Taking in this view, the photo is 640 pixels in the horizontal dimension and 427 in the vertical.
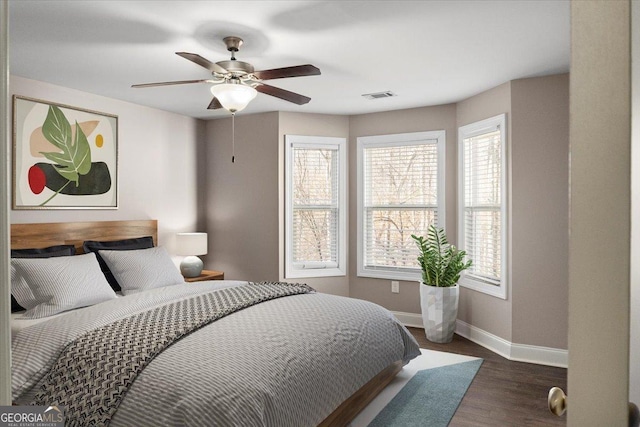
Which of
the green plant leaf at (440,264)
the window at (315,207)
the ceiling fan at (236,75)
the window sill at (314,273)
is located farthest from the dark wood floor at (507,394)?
the ceiling fan at (236,75)

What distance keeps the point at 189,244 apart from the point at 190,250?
68 mm

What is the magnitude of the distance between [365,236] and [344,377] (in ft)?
9.40

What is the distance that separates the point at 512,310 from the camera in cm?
399

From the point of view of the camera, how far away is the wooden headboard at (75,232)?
3738mm

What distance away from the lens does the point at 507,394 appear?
3.26m

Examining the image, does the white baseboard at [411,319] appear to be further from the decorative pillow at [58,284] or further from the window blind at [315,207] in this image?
the decorative pillow at [58,284]

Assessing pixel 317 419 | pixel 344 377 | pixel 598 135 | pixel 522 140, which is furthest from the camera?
pixel 522 140

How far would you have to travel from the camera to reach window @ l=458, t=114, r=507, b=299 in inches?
163

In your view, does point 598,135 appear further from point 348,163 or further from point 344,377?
point 348,163

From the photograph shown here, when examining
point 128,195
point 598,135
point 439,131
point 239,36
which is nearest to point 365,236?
point 439,131

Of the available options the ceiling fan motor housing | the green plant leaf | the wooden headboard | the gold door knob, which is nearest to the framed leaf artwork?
the wooden headboard

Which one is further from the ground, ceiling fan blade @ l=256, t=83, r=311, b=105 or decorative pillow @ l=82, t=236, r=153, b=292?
ceiling fan blade @ l=256, t=83, r=311, b=105

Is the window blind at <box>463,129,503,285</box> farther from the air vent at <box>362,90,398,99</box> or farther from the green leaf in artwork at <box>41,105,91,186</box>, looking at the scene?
the green leaf in artwork at <box>41,105,91,186</box>

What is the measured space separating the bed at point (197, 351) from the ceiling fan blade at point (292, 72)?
4.98ft
